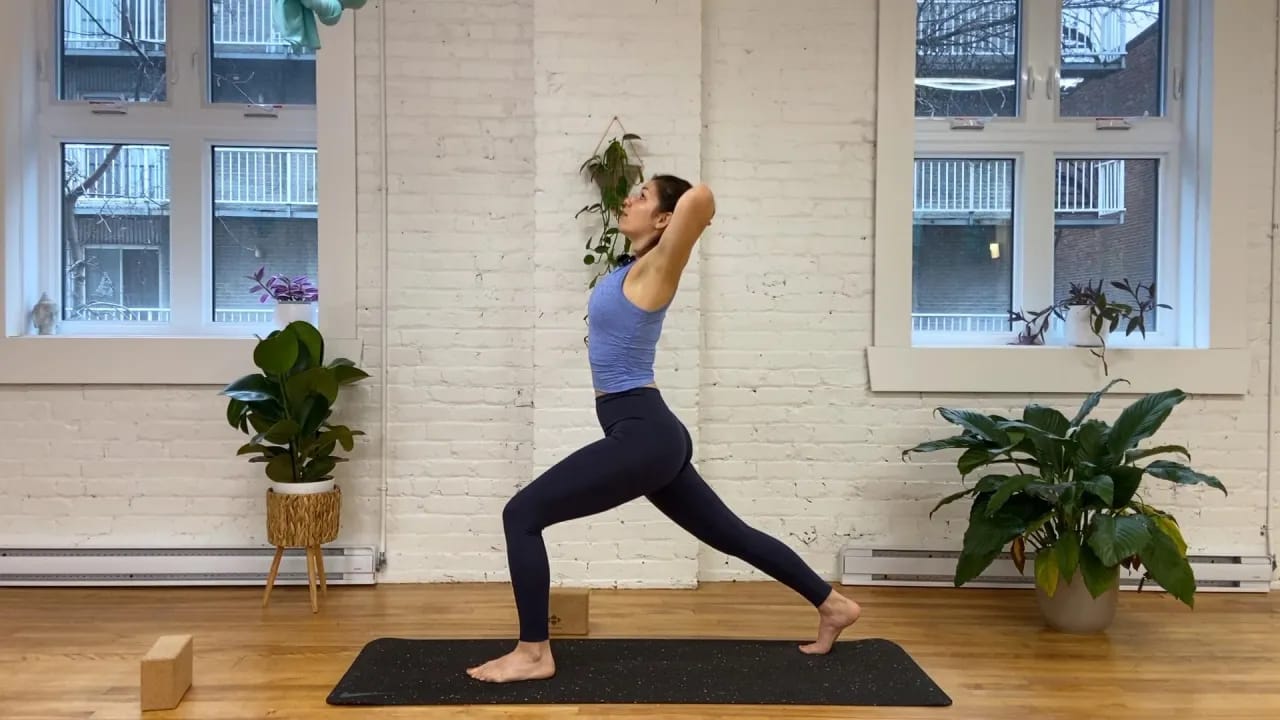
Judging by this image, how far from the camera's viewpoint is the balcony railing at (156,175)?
150 inches

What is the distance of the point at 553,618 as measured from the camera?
2.88 metres

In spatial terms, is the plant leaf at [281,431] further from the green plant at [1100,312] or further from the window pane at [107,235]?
the green plant at [1100,312]

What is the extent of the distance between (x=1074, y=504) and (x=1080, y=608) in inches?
14.0

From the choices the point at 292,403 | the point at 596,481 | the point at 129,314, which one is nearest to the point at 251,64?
the point at 129,314

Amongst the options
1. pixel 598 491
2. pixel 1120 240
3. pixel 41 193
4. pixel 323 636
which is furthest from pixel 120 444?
pixel 1120 240

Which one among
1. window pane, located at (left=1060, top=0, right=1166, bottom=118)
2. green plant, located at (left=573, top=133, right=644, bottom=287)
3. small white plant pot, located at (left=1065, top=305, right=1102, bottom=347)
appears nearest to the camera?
green plant, located at (left=573, top=133, right=644, bottom=287)

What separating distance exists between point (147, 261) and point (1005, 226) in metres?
3.49

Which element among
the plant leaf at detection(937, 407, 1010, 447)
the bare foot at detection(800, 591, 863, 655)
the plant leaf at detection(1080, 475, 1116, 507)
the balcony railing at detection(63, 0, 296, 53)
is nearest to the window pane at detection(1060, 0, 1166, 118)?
the plant leaf at detection(937, 407, 1010, 447)

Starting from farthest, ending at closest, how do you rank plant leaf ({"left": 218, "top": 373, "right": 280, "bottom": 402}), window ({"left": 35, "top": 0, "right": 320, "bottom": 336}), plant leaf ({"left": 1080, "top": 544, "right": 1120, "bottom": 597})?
window ({"left": 35, "top": 0, "right": 320, "bottom": 336}) < plant leaf ({"left": 218, "top": 373, "right": 280, "bottom": 402}) < plant leaf ({"left": 1080, "top": 544, "right": 1120, "bottom": 597})

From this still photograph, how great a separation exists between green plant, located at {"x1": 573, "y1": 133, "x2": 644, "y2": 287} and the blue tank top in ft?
3.35

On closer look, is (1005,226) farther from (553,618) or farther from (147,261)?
(147,261)

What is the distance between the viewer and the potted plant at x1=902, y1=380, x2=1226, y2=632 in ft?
9.37

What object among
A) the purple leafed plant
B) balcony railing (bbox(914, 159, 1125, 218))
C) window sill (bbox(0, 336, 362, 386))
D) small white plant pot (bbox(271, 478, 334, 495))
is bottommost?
small white plant pot (bbox(271, 478, 334, 495))

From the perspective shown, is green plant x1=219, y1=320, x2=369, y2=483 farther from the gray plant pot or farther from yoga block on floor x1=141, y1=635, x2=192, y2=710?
the gray plant pot
